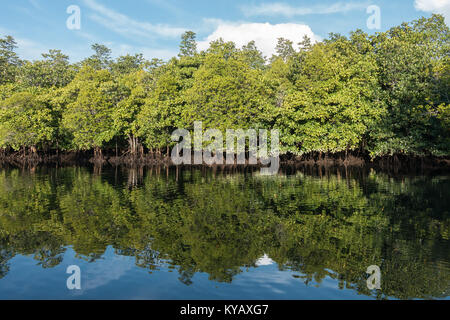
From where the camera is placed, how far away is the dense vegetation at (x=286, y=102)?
149 ft

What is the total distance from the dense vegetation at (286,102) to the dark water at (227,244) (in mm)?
21078

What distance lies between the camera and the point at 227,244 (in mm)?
15328

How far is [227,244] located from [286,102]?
129 feet

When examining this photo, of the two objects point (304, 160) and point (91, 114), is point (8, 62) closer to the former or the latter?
point (91, 114)

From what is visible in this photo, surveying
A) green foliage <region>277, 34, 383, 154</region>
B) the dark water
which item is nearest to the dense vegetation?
green foliage <region>277, 34, 383, 154</region>

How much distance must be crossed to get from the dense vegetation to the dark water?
69.2ft

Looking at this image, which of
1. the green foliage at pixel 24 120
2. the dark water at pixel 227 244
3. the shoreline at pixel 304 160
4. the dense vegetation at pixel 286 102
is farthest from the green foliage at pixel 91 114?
the dark water at pixel 227 244

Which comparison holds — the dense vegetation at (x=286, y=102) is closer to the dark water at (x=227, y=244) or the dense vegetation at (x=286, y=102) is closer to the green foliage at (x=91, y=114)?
the green foliage at (x=91, y=114)

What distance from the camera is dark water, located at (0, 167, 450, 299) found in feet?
37.5

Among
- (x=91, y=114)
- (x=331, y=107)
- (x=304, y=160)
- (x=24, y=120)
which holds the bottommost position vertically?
(x=304, y=160)

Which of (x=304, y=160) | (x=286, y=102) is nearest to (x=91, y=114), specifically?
(x=286, y=102)

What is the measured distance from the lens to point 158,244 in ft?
51.2

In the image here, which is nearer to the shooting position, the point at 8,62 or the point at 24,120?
the point at 24,120
